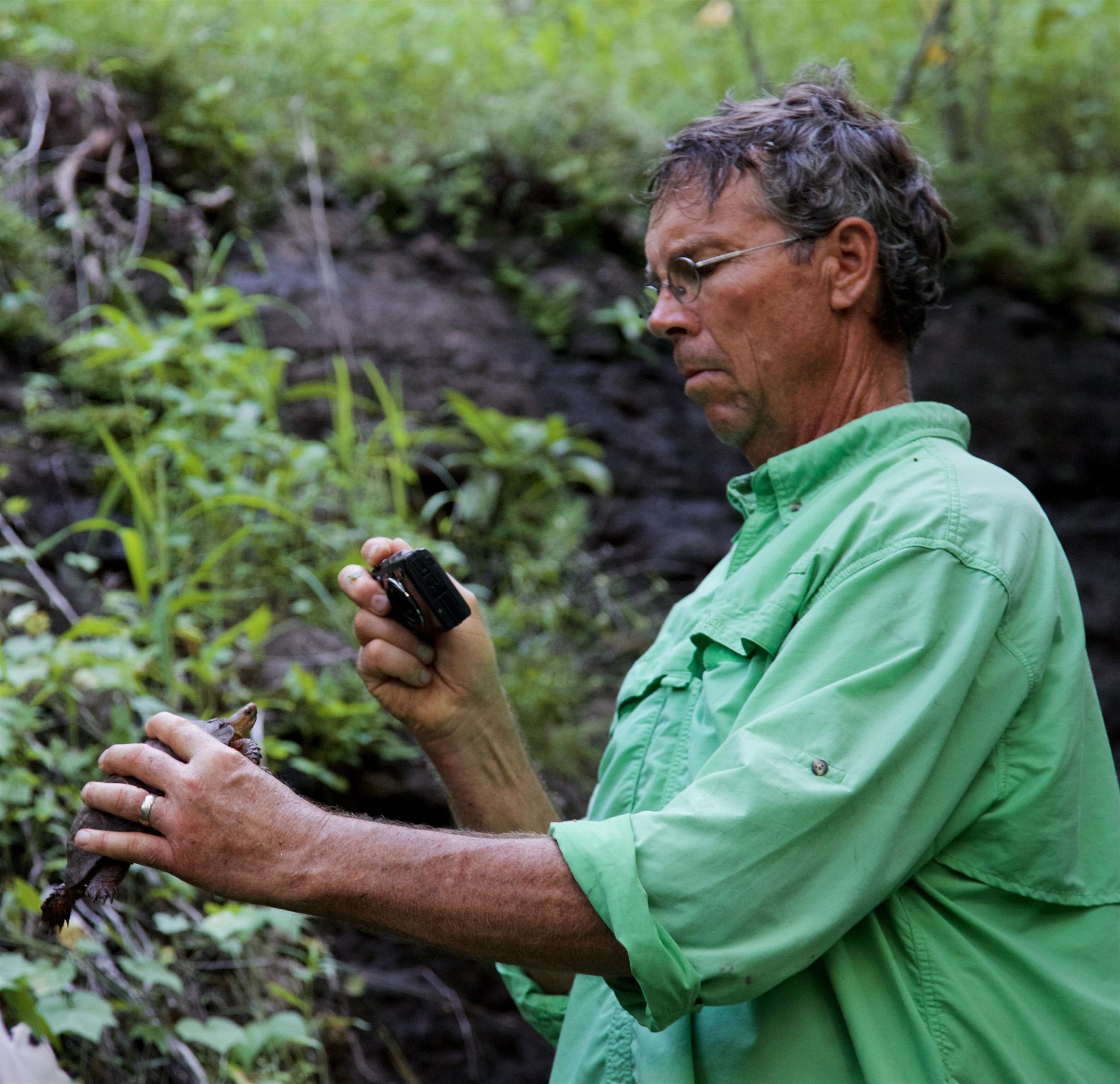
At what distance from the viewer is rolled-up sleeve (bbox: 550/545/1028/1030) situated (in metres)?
1.23

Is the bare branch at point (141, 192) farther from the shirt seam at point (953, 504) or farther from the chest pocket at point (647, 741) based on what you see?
the shirt seam at point (953, 504)

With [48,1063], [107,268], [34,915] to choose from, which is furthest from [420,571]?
[107,268]

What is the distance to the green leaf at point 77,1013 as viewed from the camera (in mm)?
1970

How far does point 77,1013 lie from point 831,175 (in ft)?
6.39

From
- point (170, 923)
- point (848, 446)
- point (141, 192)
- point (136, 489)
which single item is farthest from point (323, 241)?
point (848, 446)

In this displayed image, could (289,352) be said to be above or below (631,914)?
above

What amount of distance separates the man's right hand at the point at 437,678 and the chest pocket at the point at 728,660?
44cm

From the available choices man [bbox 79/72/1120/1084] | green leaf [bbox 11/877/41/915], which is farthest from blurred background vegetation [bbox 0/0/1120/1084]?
man [bbox 79/72/1120/1084]

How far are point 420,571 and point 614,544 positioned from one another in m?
2.79

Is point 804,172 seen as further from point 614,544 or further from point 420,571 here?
point 614,544

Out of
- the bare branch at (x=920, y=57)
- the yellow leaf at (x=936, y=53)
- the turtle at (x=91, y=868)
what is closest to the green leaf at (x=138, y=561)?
the turtle at (x=91, y=868)

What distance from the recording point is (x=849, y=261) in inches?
72.2

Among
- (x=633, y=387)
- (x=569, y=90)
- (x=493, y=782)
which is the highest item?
(x=569, y=90)

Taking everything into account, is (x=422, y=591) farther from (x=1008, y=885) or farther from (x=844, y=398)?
(x=1008, y=885)
